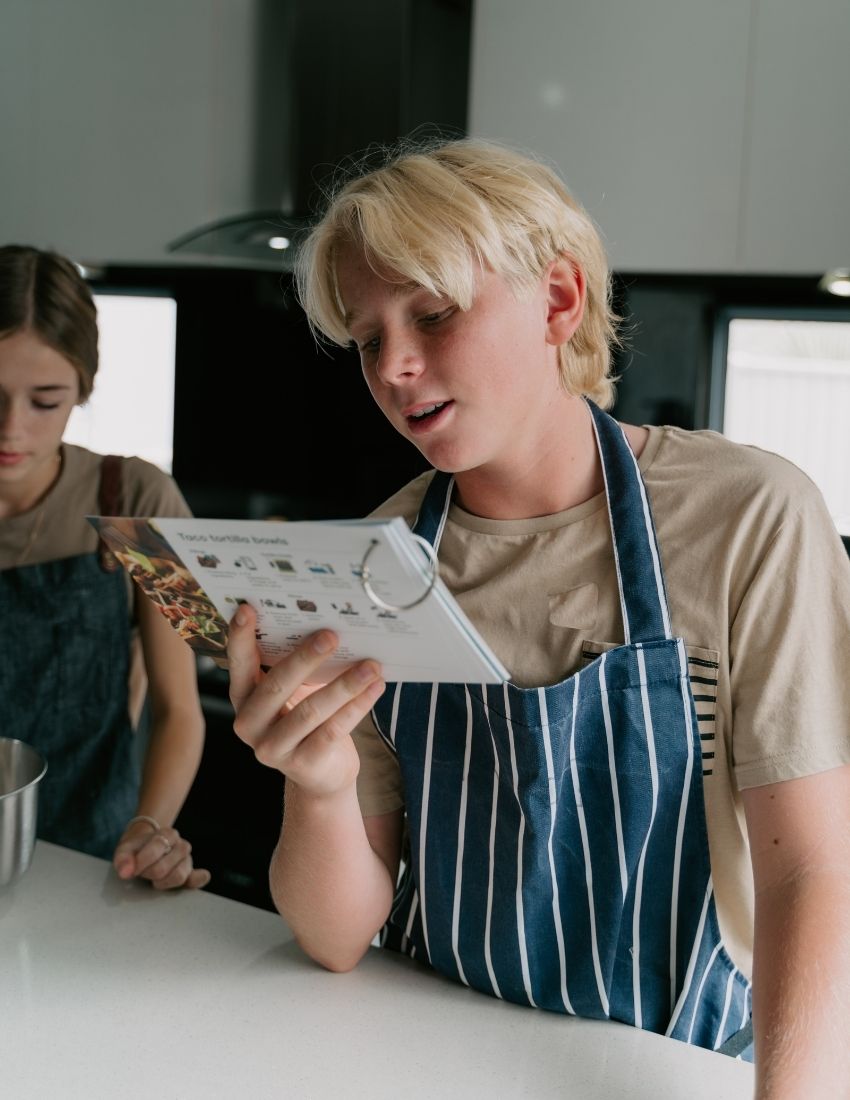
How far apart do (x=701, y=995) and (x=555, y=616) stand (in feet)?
1.21

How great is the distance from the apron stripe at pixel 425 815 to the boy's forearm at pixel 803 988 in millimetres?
328

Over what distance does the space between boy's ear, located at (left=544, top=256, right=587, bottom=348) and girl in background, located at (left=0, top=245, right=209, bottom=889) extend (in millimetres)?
820

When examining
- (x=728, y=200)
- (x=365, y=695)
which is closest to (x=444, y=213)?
(x=365, y=695)

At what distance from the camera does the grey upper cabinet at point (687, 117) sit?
229 centimetres

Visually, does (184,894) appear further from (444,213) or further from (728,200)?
(728,200)

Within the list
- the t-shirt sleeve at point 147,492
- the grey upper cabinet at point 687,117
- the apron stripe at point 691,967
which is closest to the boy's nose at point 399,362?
the apron stripe at point 691,967

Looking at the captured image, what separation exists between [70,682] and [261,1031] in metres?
0.87

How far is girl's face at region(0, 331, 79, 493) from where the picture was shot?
1601mm

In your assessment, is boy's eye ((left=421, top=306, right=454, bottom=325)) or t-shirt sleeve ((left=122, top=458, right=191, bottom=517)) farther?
t-shirt sleeve ((left=122, top=458, right=191, bottom=517))

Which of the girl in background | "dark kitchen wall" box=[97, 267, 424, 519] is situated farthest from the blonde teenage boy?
"dark kitchen wall" box=[97, 267, 424, 519]

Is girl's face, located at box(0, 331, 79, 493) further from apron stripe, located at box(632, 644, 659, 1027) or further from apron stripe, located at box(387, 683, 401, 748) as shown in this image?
apron stripe, located at box(632, 644, 659, 1027)

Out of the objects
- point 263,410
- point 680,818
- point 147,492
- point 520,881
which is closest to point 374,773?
point 520,881

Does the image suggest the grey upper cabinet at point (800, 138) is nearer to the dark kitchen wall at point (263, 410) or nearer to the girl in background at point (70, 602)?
the dark kitchen wall at point (263, 410)

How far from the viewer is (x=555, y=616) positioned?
1048 mm
